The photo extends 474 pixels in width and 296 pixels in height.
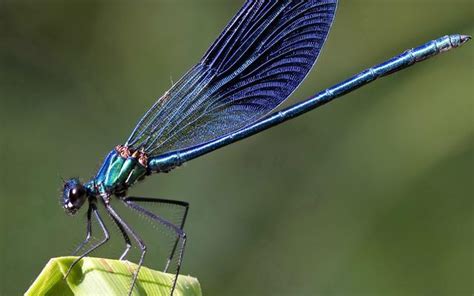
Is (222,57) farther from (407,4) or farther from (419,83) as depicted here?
(407,4)

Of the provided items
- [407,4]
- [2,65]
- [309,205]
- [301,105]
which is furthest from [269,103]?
[2,65]

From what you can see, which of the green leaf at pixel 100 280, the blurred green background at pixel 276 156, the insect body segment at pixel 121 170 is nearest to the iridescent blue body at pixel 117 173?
the insect body segment at pixel 121 170

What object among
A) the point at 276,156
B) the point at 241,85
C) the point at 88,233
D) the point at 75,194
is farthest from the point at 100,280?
the point at 276,156

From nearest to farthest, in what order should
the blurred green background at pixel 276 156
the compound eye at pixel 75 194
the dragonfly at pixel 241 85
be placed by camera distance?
the compound eye at pixel 75 194
the dragonfly at pixel 241 85
the blurred green background at pixel 276 156

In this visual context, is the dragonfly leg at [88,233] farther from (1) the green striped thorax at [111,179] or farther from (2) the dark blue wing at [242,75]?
(2) the dark blue wing at [242,75]

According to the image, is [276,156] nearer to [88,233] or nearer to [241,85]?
[241,85]
